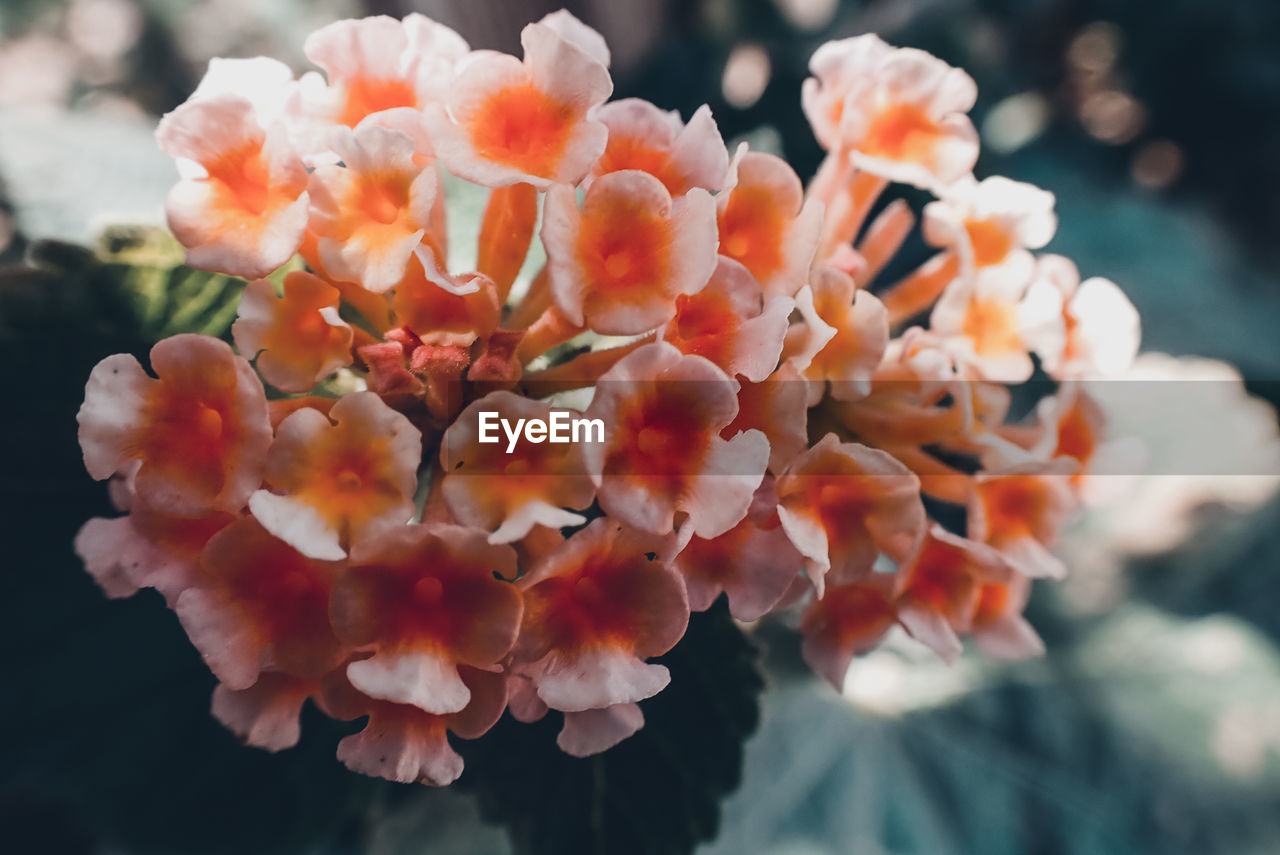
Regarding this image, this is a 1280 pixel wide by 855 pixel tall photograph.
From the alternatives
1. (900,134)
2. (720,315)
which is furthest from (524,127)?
(900,134)

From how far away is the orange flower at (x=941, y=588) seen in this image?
36 centimetres

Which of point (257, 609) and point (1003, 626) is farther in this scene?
point (1003, 626)

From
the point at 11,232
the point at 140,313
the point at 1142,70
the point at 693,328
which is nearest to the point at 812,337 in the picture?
the point at 693,328

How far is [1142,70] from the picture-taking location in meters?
1.13

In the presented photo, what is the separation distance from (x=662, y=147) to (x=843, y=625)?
0.79 feet

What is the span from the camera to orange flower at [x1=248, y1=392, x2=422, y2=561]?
285 millimetres

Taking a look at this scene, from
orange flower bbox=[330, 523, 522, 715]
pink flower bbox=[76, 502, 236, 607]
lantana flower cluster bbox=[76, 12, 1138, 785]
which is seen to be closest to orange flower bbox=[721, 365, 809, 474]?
lantana flower cluster bbox=[76, 12, 1138, 785]

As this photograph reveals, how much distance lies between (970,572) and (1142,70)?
3.59 feet

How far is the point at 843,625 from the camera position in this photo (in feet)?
1.29

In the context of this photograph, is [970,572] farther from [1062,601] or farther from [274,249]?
[1062,601]

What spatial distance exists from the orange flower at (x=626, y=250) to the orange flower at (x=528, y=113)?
1 centimetres

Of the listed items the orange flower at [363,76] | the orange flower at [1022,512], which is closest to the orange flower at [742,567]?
the orange flower at [1022,512]

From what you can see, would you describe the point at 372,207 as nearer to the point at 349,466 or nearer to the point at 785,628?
the point at 349,466

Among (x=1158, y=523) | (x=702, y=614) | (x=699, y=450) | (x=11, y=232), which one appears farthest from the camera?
(x=1158, y=523)
